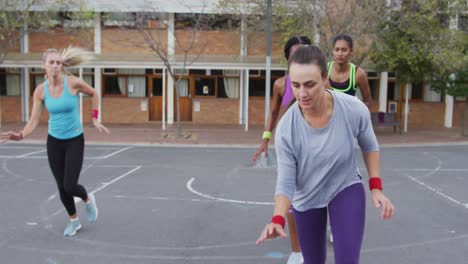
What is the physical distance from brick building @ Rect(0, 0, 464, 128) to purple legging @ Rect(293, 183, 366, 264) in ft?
56.7

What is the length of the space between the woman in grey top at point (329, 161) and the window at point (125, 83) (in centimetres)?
1964

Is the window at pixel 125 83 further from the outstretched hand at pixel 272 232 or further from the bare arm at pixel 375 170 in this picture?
the outstretched hand at pixel 272 232

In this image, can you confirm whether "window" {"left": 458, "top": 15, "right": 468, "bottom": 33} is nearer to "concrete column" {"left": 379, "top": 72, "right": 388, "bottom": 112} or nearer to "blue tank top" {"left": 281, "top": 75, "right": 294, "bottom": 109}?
"concrete column" {"left": 379, "top": 72, "right": 388, "bottom": 112}

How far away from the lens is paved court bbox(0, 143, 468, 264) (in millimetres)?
4570

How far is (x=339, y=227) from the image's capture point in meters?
2.71

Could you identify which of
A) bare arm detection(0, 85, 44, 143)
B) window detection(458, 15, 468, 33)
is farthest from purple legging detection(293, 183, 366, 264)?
window detection(458, 15, 468, 33)

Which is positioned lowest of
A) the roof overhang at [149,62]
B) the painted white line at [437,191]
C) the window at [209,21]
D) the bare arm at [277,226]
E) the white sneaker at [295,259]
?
the painted white line at [437,191]

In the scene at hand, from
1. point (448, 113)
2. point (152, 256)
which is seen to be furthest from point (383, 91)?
point (152, 256)

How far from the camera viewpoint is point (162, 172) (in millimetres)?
9391

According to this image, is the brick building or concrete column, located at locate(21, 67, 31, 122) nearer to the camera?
the brick building

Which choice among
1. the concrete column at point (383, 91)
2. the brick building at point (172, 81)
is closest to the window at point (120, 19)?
the brick building at point (172, 81)

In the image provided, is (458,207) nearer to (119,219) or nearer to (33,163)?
(119,219)

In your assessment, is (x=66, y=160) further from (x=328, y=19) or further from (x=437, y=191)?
(x=328, y=19)

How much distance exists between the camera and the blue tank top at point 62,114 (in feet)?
16.0
